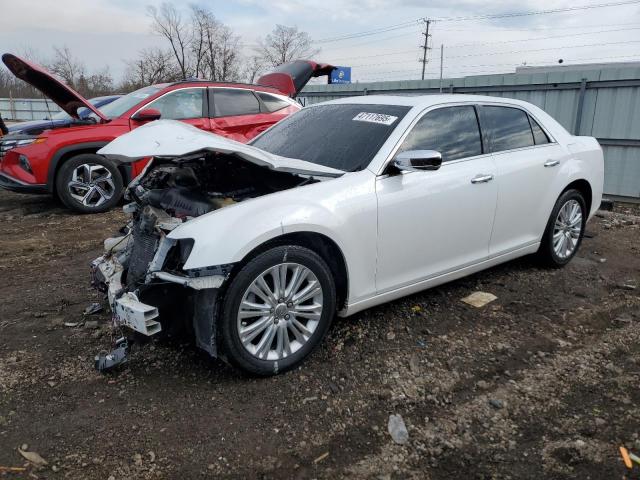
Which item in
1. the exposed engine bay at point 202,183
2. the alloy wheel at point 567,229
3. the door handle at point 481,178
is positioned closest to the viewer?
the exposed engine bay at point 202,183

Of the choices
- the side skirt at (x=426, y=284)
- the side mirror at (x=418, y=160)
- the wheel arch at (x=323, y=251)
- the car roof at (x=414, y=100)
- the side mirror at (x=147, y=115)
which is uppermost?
the car roof at (x=414, y=100)

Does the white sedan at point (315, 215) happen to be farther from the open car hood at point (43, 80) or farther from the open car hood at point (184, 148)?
the open car hood at point (43, 80)

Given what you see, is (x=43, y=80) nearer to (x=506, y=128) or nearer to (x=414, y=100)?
(x=414, y=100)

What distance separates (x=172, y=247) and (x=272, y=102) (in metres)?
5.95

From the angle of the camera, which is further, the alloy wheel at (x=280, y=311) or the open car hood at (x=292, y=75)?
the open car hood at (x=292, y=75)

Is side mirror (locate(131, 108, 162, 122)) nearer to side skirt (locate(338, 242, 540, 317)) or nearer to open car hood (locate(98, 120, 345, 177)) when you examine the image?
open car hood (locate(98, 120, 345, 177))

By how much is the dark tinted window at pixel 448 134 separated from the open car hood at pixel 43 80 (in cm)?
437

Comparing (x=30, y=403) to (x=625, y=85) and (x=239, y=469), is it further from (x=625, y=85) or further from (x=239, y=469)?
(x=625, y=85)

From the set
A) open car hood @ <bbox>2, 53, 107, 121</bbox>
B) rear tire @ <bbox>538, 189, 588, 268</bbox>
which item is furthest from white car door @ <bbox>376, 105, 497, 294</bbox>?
open car hood @ <bbox>2, 53, 107, 121</bbox>

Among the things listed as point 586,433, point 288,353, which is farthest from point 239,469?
point 586,433

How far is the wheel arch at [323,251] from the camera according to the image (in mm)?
2803

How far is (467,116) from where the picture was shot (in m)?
4.00

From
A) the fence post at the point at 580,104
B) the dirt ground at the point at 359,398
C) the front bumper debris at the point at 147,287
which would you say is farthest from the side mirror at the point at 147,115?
the fence post at the point at 580,104

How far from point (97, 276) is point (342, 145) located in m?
1.93
